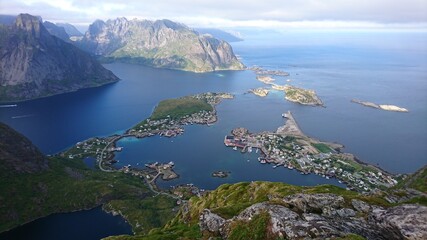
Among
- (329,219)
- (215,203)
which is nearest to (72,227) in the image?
(215,203)

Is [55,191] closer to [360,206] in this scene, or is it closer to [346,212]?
[346,212]

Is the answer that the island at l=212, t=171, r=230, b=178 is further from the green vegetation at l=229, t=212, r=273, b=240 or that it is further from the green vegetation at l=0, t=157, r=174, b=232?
the green vegetation at l=229, t=212, r=273, b=240

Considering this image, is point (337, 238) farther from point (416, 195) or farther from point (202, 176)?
point (202, 176)

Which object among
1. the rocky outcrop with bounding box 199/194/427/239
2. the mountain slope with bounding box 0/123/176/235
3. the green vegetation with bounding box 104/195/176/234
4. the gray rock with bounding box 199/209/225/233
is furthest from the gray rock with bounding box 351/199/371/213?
the mountain slope with bounding box 0/123/176/235

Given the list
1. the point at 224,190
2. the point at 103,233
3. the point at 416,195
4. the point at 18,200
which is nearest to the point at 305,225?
the point at 416,195

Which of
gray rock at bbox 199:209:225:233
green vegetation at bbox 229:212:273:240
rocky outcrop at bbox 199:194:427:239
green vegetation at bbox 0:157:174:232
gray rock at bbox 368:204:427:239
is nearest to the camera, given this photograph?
gray rock at bbox 368:204:427:239
